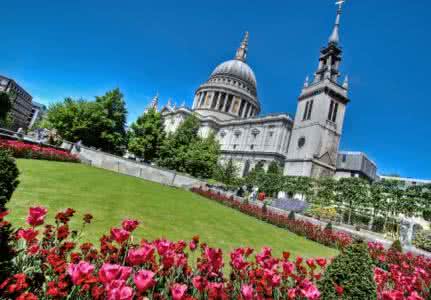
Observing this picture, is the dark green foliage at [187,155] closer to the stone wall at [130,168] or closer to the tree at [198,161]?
the tree at [198,161]

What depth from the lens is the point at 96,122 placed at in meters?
43.8

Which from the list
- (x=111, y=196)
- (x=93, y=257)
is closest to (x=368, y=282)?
(x=93, y=257)

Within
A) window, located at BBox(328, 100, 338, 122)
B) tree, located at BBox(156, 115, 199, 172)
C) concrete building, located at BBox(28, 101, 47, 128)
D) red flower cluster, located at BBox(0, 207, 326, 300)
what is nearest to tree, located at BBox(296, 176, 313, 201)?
tree, located at BBox(156, 115, 199, 172)

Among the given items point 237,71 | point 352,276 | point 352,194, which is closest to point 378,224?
point 352,194

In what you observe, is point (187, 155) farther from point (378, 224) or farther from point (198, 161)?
point (378, 224)

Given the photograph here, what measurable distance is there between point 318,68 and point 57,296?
59.5 m

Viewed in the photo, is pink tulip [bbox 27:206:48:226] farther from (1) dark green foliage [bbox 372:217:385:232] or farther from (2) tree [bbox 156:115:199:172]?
(2) tree [bbox 156:115:199:172]

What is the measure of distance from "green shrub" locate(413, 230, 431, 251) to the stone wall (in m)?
20.3

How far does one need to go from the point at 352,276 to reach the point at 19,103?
140844mm

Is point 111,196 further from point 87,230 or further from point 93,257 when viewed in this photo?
point 93,257

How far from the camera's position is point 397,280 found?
507cm

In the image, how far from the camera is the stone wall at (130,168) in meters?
30.8

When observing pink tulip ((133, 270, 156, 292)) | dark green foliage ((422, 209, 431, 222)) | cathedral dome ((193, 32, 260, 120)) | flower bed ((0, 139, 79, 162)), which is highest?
cathedral dome ((193, 32, 260, 120))

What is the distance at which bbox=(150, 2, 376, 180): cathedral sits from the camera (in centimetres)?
5047
